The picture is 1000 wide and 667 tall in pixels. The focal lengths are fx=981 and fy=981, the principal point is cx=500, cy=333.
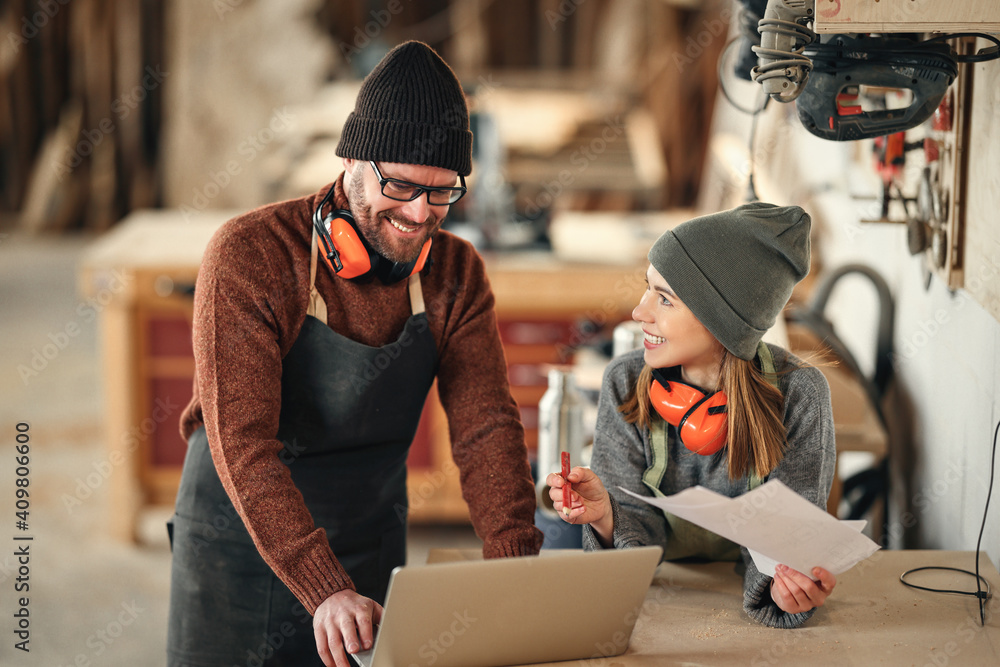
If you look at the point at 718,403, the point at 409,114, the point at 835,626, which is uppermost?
the point at 409,114

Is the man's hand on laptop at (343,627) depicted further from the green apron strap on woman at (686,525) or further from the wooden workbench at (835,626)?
the green apron strap on woman at (686,525)

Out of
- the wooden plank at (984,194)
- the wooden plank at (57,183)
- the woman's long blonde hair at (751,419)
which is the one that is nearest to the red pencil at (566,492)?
the woman's long blonde hair at (751,419)

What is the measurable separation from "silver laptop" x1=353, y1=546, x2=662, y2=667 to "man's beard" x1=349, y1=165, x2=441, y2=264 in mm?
567

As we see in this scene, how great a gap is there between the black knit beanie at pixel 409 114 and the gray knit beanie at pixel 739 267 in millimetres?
400

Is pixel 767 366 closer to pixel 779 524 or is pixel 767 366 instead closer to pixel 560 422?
pixel 779 524

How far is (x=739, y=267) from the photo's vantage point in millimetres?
1450

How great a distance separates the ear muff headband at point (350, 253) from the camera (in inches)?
62.9

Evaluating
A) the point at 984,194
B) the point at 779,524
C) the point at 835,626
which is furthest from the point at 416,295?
the point at 984,194

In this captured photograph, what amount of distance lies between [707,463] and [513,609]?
45 centimetres

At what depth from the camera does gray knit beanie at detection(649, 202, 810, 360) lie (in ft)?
4.76

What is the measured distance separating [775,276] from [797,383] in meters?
0.18

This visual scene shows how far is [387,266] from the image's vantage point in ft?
5.41

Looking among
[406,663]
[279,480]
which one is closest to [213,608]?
[279,480]

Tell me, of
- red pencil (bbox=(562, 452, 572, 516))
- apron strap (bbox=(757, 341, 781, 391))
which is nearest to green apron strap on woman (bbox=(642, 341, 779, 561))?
apron strap (bbox=(757, 341, 781, 391))
